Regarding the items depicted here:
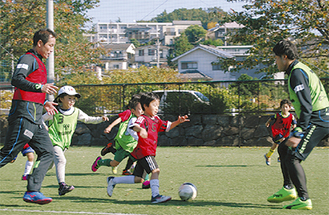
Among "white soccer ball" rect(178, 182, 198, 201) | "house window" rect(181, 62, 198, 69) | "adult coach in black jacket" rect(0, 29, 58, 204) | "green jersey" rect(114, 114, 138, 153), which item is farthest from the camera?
"house window" rect(181, 62, 198, 69)

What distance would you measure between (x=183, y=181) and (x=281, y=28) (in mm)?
9462

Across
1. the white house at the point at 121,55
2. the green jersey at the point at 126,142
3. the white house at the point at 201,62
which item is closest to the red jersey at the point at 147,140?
the green jersey at the point at 126,142

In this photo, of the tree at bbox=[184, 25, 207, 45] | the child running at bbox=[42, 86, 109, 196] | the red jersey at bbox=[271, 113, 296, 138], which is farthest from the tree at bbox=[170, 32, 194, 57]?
the child running at bbox=[42, 86, 109, 196]

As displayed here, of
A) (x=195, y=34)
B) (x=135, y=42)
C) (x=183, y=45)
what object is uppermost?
(x=135, y=42)

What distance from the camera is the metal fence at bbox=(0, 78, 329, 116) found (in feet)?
41.8

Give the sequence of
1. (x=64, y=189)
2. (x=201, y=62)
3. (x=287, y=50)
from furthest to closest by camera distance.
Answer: (x=201, y=62) → (x=64, y=189) → (x=287, y=50)

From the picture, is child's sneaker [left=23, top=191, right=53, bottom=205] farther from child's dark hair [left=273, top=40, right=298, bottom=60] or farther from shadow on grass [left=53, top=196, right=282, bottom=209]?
child's dark hair [left=273, top=40, right=298, bottom=60]

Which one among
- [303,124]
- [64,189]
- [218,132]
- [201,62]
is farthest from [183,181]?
[201,62]

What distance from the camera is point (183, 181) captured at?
670cm

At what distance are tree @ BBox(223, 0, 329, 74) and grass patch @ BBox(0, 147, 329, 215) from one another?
5.48 metres

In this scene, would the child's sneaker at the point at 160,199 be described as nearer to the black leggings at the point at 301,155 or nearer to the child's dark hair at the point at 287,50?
the black leggings at the point at 301,155

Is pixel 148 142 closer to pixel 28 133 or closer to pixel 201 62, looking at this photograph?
pixel 28 133

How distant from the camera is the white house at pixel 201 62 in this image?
42.2 meters

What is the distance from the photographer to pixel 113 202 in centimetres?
500
